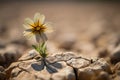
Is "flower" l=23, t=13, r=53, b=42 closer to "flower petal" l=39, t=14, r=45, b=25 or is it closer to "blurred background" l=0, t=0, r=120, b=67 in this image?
"flower petal" l=39, t=14, r=45, b=25

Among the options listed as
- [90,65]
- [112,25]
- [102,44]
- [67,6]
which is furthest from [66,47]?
[67,6]

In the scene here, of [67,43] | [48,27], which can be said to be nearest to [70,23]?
[67,43]

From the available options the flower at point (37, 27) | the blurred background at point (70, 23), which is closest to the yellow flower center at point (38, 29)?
the flower at point (37, 27)

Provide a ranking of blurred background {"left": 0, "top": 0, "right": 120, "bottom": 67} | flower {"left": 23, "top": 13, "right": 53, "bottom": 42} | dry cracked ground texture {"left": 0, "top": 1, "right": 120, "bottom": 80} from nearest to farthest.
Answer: dry cracked ground texture {"left": 0, "top": 1, "right": 120, "bottom": 80} → flower {"left": 23, "top": 13, "right": 53, "bottom": 42} → blurred background {"left": 0, "top": 0, "right": 120, "bottom": 67}

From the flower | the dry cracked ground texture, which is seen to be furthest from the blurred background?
the flower

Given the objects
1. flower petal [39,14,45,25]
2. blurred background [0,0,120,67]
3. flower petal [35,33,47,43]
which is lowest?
flower petal [35,33,47,43]

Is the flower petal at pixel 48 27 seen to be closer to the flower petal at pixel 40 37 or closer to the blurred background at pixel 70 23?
the flower petal at pixel 40 37

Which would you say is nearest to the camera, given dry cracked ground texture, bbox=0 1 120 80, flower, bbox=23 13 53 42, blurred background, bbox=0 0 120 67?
dry cracked ground texture, bbox=0 1 120 80

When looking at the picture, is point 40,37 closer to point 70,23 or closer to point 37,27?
point 37,27
